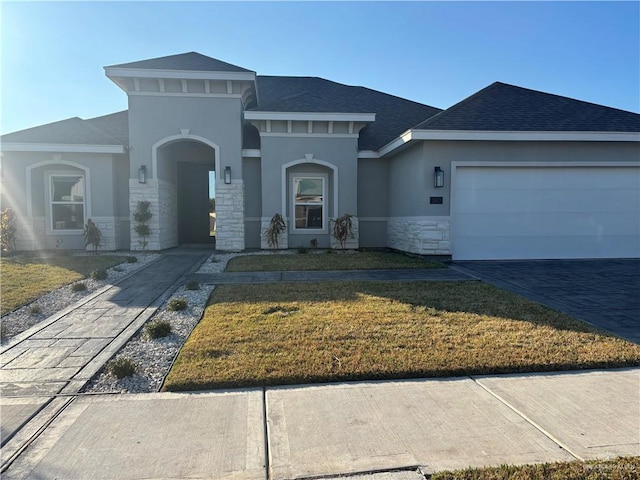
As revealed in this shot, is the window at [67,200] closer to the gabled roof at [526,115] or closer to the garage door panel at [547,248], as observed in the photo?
the gabled roof at [526,115]

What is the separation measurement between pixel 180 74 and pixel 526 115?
33.3ft

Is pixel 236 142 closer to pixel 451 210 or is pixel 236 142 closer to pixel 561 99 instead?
pixel 451 210

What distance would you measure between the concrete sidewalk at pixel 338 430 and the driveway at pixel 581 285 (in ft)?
7.28

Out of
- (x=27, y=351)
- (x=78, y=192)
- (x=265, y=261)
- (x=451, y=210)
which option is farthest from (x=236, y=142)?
(x=27, y=351)

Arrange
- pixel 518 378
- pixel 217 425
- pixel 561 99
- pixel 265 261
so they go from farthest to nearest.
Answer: pixel 561 99, pixel 265 261, pixel 518 378, pixel 217 425

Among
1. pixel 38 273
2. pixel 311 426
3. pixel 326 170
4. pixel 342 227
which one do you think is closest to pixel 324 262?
pixel 342 227

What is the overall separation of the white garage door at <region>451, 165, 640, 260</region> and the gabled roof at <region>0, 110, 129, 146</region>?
10902 mm

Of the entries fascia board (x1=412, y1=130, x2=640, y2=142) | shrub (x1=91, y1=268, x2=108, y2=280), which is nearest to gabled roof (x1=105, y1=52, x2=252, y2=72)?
fascia board (x1=412, y1=130, x2=640, y2=142)

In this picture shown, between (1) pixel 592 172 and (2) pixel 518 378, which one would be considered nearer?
(2) pixel 518 378

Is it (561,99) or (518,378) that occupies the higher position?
(561,99)

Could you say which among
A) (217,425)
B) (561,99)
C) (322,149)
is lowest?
(217,425)

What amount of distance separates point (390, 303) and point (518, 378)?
2.62 m

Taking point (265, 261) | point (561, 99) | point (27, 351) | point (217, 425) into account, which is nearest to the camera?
point (217, 425)

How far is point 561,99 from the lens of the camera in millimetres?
12266
